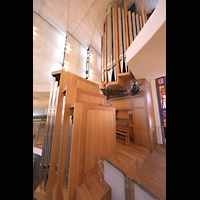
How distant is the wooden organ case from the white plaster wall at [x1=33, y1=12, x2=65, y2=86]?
350 cm

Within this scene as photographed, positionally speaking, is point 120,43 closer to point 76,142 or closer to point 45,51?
point 76,142

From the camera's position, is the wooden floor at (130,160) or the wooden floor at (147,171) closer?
the wooden floor at (147,171)

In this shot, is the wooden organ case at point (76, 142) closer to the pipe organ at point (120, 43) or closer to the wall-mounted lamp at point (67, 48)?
the pipe organ at point (120, 43)

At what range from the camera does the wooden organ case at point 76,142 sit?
1.14 metres

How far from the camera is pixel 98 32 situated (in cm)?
593

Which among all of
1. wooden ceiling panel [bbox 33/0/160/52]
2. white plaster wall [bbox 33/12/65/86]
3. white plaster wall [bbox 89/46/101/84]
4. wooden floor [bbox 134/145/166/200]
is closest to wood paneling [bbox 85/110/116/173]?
wooden floor [bbox 134/145/166/200]

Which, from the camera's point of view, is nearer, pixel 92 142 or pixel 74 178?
pixel 74 178

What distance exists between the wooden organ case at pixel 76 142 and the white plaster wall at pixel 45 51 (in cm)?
350

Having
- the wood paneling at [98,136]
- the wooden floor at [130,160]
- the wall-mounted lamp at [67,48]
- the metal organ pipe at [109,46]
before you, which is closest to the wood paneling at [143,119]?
the wooden floor at [130,160]

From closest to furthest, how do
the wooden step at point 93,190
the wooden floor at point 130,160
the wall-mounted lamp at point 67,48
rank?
the wooden step at point 93,190, the wooden floor at point 130,160, the wall-mounted lamp at point 67,48
